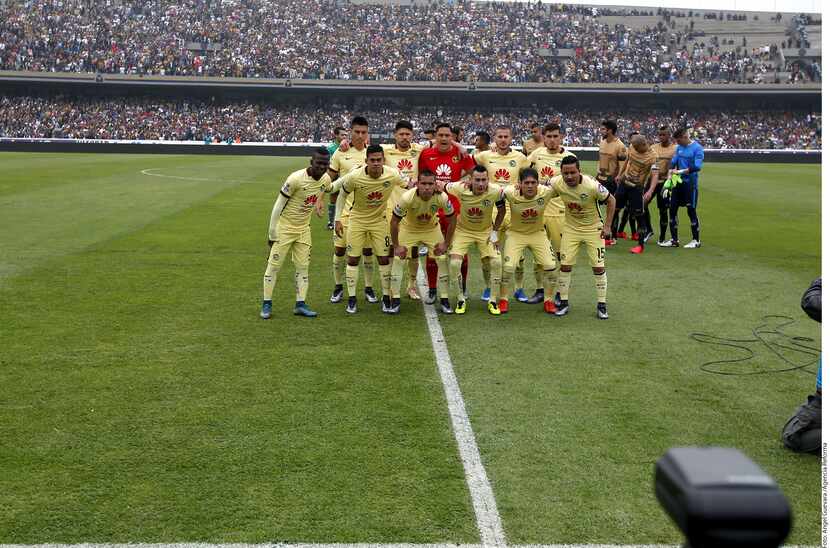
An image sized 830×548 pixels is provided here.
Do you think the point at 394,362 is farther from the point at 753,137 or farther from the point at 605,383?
the point at 753,137

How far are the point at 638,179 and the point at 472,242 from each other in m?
6.51

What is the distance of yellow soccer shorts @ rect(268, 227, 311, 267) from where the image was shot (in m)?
9.98

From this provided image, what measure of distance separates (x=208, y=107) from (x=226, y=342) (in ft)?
181

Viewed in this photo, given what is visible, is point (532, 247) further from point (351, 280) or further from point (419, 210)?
point (351, 280)

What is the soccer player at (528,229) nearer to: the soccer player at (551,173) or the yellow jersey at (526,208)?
the yellow jersey at (526,208)

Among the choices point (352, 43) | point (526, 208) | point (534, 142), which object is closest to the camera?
point (526, 208)

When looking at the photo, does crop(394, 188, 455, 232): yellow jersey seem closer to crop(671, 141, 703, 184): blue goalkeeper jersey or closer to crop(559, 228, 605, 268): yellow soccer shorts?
crop(559, 228, 605, 268): yellow soccer shorts

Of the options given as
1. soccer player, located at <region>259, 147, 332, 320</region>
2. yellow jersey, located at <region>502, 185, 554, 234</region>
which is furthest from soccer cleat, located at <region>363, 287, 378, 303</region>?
yellow jersey, located at <region>502, 185, 554, 234</region>

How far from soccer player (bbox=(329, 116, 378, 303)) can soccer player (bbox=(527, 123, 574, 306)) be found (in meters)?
2.07

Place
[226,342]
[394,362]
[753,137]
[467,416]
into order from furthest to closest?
[753,137] → [226,342] → [394,362] → [467,416]

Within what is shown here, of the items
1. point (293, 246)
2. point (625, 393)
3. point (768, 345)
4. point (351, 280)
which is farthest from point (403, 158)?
point (625, 393)

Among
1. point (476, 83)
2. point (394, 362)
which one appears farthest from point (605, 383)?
point (476, 83)

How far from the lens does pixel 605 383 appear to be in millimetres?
7426

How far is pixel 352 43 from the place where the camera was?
6575 centimetres
